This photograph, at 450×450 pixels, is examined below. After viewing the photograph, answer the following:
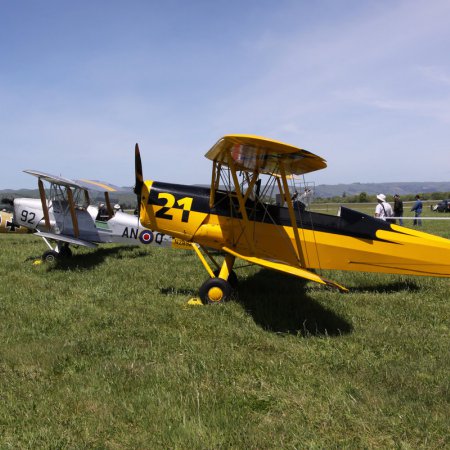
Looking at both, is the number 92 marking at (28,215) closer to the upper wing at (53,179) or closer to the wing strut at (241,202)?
the upper wing at (53,179)

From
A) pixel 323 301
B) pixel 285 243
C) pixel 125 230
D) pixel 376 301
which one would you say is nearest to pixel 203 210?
pixel 285 243

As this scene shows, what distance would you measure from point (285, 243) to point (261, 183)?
3.75 feet

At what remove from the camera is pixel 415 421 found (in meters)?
3.00

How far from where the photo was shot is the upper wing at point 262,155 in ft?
16.3

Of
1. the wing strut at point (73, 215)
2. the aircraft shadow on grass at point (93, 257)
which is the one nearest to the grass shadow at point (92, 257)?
the aircraft shadow on grass at point (93, 257)

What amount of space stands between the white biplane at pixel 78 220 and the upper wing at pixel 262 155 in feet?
16.4

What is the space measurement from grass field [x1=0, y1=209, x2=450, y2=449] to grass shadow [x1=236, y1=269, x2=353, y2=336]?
0.03 m

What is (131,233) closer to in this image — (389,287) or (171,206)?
(171,206)

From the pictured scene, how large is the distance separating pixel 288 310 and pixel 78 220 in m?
7.69

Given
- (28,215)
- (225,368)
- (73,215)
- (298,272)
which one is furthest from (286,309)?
(28,215)

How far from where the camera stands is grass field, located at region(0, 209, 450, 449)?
2.93 m

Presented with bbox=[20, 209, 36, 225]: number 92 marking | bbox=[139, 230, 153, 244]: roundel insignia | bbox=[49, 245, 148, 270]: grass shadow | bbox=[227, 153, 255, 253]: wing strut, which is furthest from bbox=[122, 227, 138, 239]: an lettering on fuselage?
bbox=[227, 153, 255, 253]: wing strut

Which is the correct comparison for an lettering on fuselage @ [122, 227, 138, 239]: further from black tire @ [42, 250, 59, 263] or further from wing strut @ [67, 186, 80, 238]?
black tire @ [42, 250, 59, 263]

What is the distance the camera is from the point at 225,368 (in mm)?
3980
